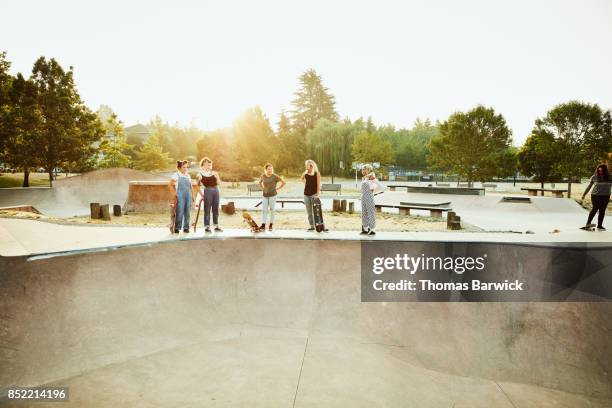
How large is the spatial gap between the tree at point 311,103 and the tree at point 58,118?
53000mm

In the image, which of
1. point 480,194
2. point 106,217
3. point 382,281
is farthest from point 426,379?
point 480,194

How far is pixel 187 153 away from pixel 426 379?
79.6 meters

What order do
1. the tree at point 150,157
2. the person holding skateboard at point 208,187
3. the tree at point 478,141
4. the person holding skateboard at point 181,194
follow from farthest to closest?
the tree at point 150,157 < the tree at point 478,141 < the person holding skateboard at point 208,187 < the person holding skateboard at point 181,194

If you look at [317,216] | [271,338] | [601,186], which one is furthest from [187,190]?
[601,186]

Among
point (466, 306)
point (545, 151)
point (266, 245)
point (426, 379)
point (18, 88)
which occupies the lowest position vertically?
point (426, 379)

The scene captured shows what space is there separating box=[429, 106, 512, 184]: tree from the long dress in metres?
27.0

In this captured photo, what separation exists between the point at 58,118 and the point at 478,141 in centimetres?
3118

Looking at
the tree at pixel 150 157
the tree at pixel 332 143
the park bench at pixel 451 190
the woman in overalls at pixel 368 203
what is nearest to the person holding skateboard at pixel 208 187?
the woman in overalls at pixel 368 203

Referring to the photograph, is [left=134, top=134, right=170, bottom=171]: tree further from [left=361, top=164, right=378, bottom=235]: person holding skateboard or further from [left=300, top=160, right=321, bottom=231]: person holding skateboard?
[left=361, top=164, right=378, bottom=235]: person holding skateboard

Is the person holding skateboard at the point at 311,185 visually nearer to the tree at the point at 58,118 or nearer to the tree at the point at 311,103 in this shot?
A: the tree at the point at 58,118

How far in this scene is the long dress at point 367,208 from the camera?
7093 millimetres

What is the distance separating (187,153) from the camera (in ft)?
257

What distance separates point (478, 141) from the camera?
31422 mm

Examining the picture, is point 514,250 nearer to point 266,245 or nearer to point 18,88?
point 266,245
